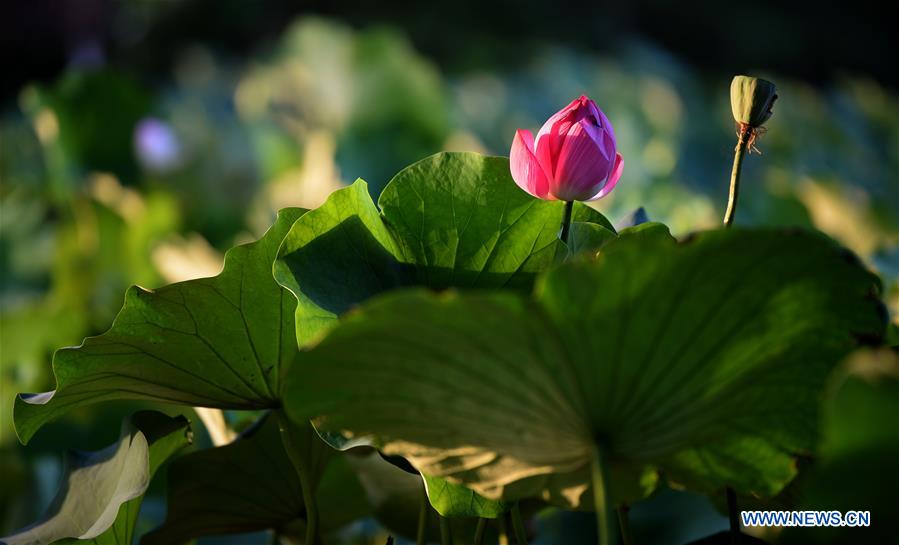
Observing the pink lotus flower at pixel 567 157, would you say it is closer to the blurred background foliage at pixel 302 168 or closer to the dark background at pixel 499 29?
the blurred background foliage at pixel 302 168

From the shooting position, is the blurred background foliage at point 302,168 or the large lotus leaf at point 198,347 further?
the blurred background foliage at point 302,168

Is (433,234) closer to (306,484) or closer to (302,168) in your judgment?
(306,484)

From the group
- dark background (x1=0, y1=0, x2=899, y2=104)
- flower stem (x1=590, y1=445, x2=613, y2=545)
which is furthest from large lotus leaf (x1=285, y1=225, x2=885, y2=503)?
dark background (x1=0, y1=0, x2=899, y2=104)

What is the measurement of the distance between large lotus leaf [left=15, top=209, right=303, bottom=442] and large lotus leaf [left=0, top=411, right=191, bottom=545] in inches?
0.9

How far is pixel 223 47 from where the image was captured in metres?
8.26

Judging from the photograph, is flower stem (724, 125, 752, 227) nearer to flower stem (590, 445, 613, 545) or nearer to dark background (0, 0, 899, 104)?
flower stem (590, 445, 613, 545)

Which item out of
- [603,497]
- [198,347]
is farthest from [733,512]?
[198,347]

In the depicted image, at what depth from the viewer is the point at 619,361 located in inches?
13.7

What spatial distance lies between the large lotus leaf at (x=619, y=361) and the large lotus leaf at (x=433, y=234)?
82 mm

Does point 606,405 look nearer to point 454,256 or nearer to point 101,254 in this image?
point 454,256

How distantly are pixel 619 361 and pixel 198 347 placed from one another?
0.20 metres

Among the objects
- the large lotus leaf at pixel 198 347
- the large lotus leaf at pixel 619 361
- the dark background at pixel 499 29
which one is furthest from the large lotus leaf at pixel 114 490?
the dark background at pixel 499 29

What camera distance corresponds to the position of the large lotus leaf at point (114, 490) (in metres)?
0.46

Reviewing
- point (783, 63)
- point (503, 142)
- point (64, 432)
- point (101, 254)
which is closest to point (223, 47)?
point (783, 63)
